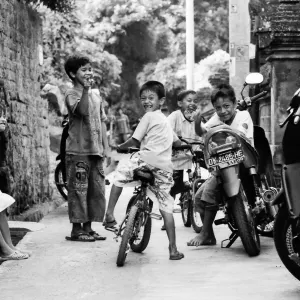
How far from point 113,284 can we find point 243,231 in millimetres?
1547

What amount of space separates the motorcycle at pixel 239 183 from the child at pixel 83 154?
1446 mm

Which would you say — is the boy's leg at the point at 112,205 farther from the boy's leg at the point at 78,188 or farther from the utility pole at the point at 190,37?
the utility pole at the point at 190,37

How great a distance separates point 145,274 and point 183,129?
354cm

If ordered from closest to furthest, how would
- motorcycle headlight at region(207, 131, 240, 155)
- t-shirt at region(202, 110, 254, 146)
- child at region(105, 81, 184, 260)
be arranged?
child at region(105, 81, 184, 260), motorcycle headlight at region(207, 131, 240, 155), t-shirt at region(202, 110, 254, 146)

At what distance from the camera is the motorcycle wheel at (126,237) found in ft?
21.9

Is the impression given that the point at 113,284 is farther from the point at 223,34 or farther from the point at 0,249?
the point at 223,34

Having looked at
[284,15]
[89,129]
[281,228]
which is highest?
[284,15]

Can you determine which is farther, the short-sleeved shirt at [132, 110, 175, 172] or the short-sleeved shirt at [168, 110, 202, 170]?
the short-sleeved shirt at [168, 110, 202, 170]

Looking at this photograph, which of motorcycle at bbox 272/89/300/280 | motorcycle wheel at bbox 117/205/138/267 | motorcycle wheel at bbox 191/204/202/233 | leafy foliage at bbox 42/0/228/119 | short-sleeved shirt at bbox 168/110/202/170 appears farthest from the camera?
leafy foliage at bbox 42/0/228/119

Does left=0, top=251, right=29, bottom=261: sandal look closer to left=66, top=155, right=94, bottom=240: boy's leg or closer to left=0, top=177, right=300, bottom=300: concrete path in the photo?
left=0, top=177, right=300, bottom=300: concrete path

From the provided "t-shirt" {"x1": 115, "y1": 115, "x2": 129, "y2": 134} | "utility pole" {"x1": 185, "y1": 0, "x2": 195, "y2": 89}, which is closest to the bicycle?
"utility pole" {"x1": 185, "y1": 0, "x2": 195, "y2": 89}

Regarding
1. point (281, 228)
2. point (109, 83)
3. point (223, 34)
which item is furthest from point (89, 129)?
point (223, 34)

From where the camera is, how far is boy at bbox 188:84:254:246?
25.1ft

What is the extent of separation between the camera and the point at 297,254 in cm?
552
